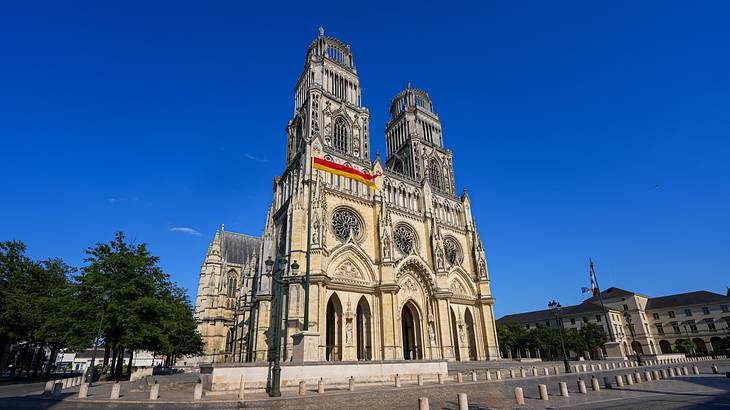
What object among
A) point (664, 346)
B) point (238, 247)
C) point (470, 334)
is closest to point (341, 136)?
point (470, 334)

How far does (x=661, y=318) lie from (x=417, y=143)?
211 ft

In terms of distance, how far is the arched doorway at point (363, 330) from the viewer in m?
32.7

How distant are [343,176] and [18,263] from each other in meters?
29.2

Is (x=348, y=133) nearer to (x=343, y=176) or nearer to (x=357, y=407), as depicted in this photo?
(x=343, y=176)

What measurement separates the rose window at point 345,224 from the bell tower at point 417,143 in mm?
12568

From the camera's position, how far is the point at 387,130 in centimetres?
5606

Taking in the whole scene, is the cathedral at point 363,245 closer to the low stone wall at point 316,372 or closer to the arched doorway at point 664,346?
the low stone wall at point 316,372

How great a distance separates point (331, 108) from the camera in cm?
4103

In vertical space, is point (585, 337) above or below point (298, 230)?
below

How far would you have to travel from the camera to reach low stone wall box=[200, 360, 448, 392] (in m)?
16.1

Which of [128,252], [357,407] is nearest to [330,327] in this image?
[128,252]

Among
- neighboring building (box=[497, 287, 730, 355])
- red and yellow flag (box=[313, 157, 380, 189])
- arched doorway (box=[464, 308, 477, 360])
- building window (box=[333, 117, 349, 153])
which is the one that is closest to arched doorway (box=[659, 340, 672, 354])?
neighboring building (box=[497, 287, 730, 355])

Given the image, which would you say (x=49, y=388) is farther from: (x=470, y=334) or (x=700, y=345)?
(x=700, y=345)

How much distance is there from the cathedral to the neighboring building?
3705cm
